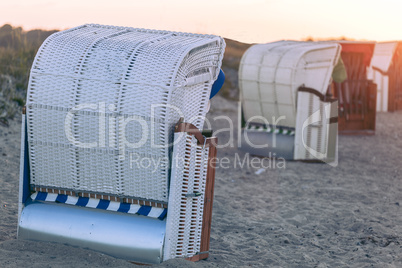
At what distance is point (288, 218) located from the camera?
24.1ft

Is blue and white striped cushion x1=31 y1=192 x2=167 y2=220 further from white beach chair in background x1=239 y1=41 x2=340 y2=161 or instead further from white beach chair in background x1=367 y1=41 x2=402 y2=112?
white beach chair in background x1=367 y1=41 x2=402 y2=112

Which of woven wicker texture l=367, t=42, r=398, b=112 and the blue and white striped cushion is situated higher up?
woven wicker texture l=367, t=42, r=398, b=112

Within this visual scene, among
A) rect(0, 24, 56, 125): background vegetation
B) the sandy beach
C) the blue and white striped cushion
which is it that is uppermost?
rect(0, 24, 56, 125): background vegetation

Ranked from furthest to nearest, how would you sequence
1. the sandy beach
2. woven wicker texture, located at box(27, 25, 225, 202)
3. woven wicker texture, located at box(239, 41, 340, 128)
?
woven wicker texture, located at box(239, 41, 340, 128) → the sandy beach → woven wicker texture, located at box(27, 25, 225, 202)

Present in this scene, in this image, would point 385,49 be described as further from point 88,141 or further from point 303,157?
point 88,141

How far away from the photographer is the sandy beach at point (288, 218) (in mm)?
5020

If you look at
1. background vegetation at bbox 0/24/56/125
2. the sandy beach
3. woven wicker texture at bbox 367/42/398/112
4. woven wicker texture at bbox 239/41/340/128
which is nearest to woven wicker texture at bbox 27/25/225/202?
the sandy beach

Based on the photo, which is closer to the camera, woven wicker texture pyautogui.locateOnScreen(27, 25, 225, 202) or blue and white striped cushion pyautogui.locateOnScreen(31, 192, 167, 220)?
woven wicker texture pyautogui.locateOnScreen(27, 25, 225, 202)

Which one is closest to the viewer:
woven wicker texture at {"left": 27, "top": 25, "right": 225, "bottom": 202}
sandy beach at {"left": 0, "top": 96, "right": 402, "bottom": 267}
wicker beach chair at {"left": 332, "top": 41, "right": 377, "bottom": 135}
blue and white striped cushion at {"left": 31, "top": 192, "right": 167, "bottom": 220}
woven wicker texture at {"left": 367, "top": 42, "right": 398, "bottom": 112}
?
→ woven wicker texture at {"left": 27, "top": 25, "right": 225, "bottom": 202}

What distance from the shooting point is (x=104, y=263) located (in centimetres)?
465

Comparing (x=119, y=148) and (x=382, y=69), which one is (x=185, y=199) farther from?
(x=382, y=69)

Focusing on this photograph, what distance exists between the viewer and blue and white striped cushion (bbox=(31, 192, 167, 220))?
15.6 ft

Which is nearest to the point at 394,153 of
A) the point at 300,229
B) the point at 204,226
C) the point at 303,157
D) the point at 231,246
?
the point at 303,157

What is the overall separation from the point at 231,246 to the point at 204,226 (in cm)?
100
